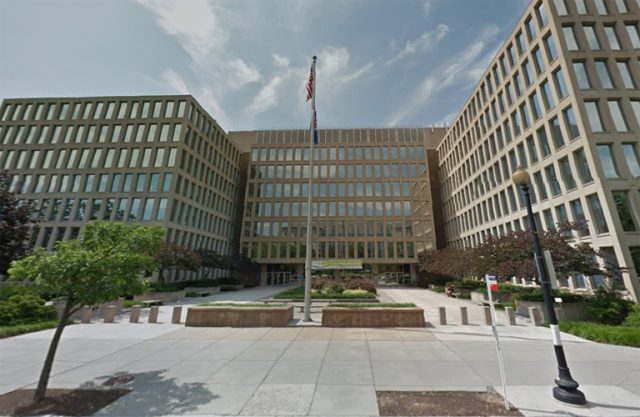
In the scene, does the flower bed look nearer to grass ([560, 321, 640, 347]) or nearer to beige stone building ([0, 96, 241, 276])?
grass ([560, 321, 640, 347])

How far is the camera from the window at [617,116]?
2050 cm

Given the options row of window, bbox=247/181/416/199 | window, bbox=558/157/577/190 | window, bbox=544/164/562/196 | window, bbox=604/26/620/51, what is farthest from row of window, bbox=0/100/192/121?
window, bbox=604/26/620/51

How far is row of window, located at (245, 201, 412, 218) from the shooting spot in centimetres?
4853

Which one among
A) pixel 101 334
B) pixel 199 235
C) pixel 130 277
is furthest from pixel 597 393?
pixel 199 235

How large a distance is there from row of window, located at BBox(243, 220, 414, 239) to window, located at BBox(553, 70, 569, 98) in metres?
28.1

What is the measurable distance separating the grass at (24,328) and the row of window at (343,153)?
43290 mm

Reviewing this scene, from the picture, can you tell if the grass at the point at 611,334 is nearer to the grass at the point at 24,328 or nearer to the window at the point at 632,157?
the window at the point at 632,157

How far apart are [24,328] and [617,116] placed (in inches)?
1614

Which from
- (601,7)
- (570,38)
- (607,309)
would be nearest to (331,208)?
(570,38)

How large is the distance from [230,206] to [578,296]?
50.6m

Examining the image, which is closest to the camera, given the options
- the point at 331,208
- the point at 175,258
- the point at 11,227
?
the point at 11,227

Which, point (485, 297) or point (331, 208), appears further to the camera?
point (331, 208)

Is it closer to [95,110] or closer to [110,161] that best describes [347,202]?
[110,161]

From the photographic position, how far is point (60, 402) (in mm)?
5941
